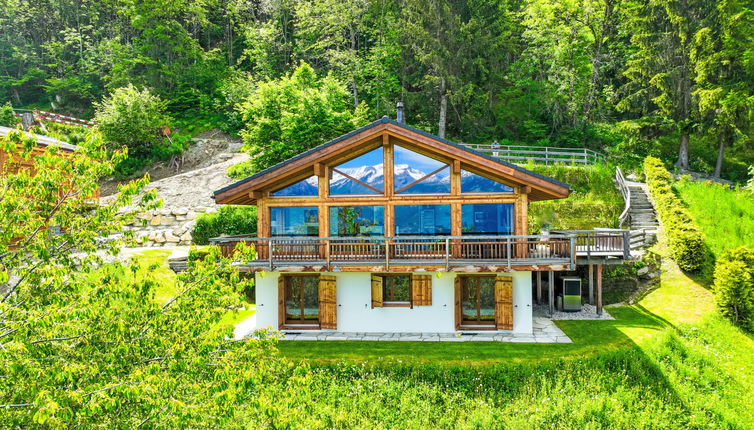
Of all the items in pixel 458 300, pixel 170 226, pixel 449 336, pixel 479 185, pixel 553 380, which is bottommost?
pixel 553 380

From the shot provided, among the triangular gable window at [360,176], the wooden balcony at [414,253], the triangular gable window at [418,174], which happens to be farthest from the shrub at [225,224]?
the triangular gable window at [418,174]

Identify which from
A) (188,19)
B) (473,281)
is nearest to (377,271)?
(473,281)

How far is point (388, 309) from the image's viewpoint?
1409 centimetres

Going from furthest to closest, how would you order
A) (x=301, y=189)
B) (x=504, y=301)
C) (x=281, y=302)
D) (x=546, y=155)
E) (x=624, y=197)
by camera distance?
(x=546, y=155)
(x=624, y=197)
(x=281, y=302)
(x=301, y=189)
(x=504, y=301)

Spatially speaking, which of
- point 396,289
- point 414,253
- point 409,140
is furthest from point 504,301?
point 409,140

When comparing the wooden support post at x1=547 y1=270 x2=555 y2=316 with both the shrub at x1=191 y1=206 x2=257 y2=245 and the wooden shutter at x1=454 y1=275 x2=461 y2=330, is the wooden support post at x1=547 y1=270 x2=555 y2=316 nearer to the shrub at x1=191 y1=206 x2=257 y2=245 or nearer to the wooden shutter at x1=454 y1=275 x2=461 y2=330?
the wooden shutter at x1=454 y1=275 x2=461 y2=330

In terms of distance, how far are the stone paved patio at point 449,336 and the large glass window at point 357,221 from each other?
346 cm

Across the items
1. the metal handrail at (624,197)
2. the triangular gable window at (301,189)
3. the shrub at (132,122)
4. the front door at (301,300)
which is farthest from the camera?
the shrub at (132,122)

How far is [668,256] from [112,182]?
3680 cm

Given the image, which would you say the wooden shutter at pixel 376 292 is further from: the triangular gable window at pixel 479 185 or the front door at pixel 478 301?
the triangular gable window at pixel 479 185

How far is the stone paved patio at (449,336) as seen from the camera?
524 inches

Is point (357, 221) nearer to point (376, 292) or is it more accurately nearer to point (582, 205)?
point (376, 292)

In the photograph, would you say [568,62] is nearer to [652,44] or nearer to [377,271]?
[652,44]

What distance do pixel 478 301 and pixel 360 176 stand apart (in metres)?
5.99
